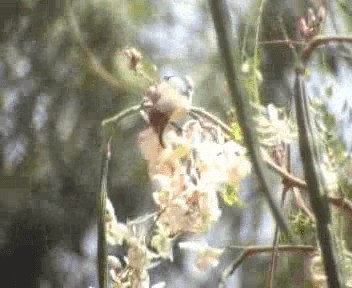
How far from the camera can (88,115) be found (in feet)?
4.11

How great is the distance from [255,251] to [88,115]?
1.18ft

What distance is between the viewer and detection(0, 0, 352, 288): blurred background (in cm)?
121

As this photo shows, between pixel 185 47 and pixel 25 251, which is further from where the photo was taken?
pixel 185 47

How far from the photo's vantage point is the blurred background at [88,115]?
121cm

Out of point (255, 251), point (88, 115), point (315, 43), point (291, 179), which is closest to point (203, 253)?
point (255, 251)

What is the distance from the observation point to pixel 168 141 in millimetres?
1261

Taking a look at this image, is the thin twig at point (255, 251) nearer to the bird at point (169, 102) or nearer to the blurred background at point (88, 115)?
the blurred background at point (88, 115)

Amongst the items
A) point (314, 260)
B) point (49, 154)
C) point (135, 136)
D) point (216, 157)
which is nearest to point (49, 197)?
point (49, 154)

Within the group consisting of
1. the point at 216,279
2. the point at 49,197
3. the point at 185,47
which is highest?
the point at 185,47

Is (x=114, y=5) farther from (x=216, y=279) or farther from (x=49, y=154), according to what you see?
(x=216, y=279)

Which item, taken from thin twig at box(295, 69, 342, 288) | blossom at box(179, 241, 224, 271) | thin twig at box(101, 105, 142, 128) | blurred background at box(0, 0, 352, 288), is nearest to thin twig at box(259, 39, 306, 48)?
blurred background at box(0, 0, 352, 288)

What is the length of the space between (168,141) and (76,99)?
0.54ft

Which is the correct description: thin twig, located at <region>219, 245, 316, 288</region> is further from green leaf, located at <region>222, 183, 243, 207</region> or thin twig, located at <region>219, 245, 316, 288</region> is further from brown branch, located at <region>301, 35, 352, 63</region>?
brown branch, located at <region>301, 35, 352, 63</region>

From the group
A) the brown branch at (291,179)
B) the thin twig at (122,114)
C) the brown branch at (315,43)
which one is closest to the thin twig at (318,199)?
the brown branch at (291,179)
